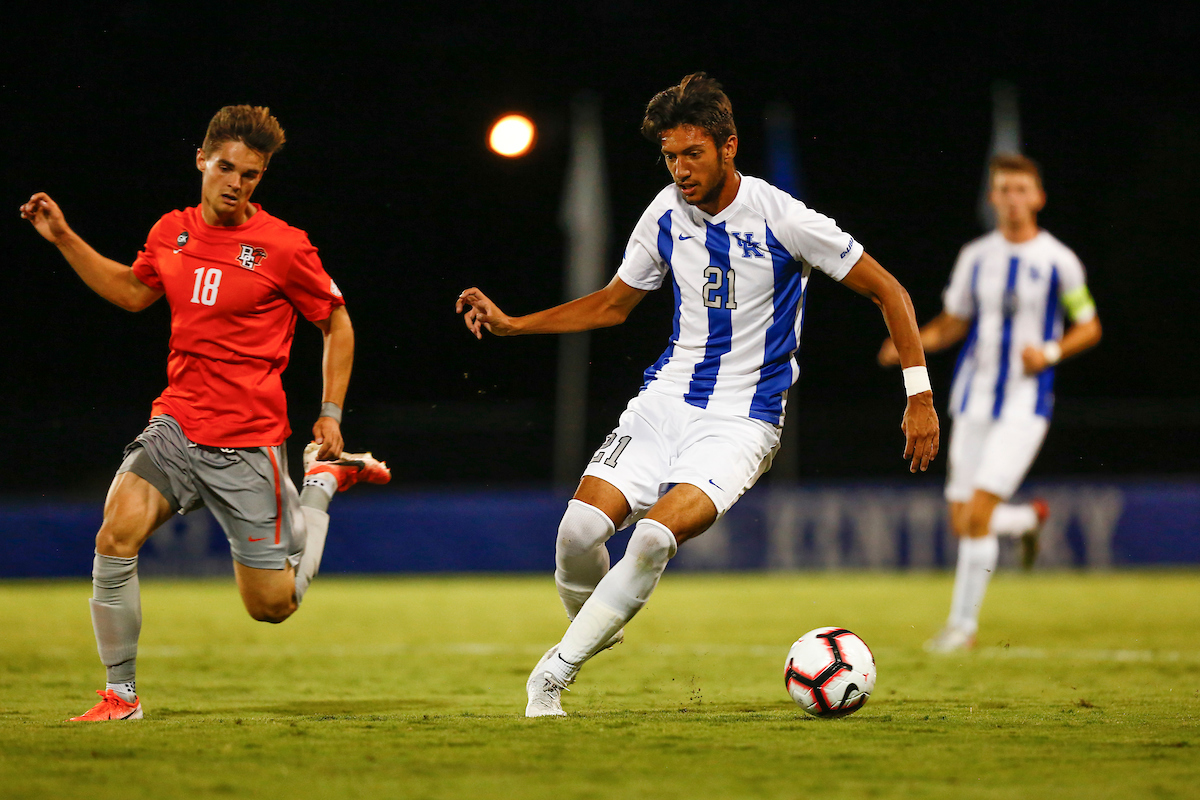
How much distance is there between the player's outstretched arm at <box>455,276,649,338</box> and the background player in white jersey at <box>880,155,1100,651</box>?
3.62 meters

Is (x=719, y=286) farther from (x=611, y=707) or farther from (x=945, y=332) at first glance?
(x=945, y=332)

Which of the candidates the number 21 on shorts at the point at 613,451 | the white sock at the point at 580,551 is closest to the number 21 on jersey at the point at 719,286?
the number 21 on shorts at the point at 613,451

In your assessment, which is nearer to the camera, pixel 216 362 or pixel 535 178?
pixel 216 362

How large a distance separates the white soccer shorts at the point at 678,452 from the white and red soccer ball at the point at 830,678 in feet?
2.16

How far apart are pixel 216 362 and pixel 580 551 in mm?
1660

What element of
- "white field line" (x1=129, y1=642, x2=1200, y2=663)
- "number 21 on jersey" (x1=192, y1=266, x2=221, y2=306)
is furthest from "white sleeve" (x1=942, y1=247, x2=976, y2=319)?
"number 21 on jersey" (x1=192, y1=266, x2=221, y2=306)

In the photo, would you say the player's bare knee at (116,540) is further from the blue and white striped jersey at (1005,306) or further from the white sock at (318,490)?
the blue and white striped jersey at (1005,306)

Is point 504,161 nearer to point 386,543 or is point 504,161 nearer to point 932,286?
point 932,286

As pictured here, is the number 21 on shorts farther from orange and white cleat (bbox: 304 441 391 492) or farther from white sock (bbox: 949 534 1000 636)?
white sock (bbox: 949 534 1000 636)

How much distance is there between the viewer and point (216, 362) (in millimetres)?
5367

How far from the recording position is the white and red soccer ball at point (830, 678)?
4.98m

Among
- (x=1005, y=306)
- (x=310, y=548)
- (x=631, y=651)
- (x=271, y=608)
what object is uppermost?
(x=1005, y=306)

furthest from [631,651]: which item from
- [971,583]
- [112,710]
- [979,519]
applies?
[112,710]

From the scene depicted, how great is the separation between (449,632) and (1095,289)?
23.0 metres
